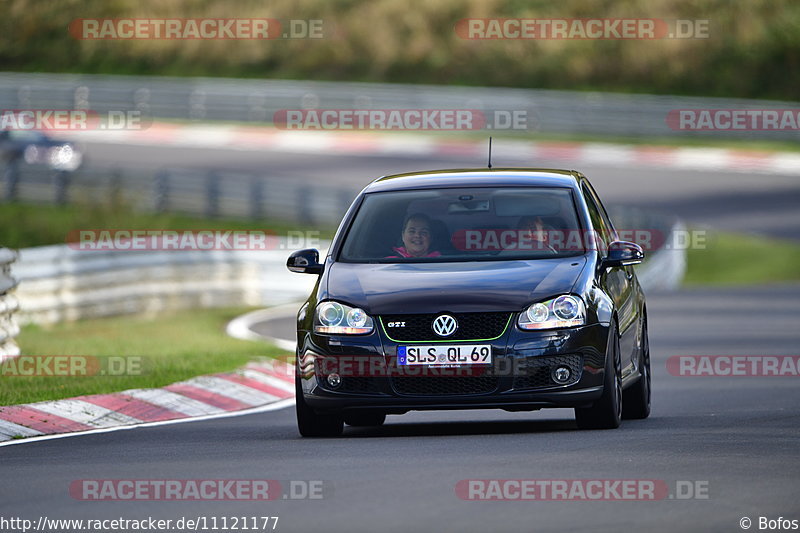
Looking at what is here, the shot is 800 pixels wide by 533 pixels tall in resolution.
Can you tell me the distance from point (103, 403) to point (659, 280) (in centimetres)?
1617

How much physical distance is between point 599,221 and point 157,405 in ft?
11.6

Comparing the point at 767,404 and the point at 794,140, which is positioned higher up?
the point at 794,140

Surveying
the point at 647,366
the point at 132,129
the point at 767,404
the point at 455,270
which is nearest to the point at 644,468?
the point at 455,270

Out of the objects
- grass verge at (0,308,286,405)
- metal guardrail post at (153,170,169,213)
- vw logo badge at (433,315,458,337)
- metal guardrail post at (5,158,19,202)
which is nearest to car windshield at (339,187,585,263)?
vw logo badge at (433,315,458,337)

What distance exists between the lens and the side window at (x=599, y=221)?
1137cm

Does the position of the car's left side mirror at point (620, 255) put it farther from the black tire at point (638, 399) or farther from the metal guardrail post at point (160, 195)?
the metal guardrail post at point (160, 195)

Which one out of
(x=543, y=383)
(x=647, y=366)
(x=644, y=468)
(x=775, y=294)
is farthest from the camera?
(x=775, y=294)

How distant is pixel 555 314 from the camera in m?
10.2

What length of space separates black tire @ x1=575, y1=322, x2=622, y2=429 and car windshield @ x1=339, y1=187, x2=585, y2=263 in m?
0.72

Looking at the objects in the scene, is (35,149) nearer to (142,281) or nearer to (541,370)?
(142,281)

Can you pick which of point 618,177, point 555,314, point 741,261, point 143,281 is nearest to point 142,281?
point 143,281

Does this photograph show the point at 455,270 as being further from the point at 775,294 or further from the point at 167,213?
the point at 167,213

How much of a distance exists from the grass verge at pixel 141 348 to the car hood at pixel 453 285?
3059 millimetres

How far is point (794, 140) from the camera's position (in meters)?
45.3
